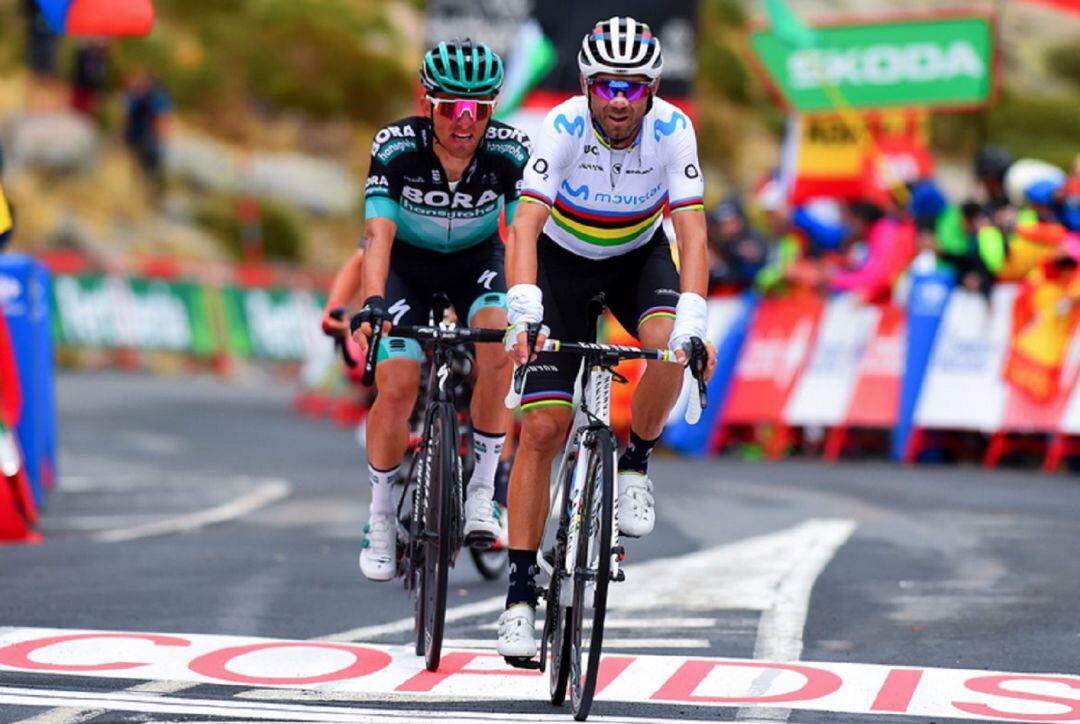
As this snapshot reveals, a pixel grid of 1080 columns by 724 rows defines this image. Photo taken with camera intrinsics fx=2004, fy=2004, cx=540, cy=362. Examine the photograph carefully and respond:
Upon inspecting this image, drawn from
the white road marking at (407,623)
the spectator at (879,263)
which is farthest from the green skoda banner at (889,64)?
the white road marking at (407,623)

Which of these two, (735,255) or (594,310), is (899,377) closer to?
(735,255)

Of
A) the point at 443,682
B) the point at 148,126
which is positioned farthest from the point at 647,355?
the point at 148,126

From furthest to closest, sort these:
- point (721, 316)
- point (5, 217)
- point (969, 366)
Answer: point (721, 316)
point (969, 366)
point (5, 217)

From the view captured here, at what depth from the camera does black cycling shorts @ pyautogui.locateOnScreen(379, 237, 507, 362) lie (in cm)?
796

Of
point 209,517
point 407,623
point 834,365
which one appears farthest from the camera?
point 834,365

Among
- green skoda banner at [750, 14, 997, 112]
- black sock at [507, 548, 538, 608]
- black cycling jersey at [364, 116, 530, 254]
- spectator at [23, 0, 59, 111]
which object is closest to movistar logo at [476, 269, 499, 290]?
black cycling jersey at [364, 116, 530, 254]

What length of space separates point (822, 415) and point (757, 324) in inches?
50.0

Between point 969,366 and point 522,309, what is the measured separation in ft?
33.1

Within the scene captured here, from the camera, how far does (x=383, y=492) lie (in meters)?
7.99

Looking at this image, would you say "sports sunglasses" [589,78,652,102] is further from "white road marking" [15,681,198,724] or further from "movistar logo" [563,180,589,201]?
"white road marking" [15,681,198,724]

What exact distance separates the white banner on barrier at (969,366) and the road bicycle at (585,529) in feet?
30.8

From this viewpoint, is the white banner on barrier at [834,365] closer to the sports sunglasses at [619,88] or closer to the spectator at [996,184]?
the spectator at [996,184]

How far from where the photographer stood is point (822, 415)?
16.9 metres

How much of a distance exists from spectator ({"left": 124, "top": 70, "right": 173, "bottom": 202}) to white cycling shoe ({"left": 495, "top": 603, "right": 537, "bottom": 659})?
31.3 meters
